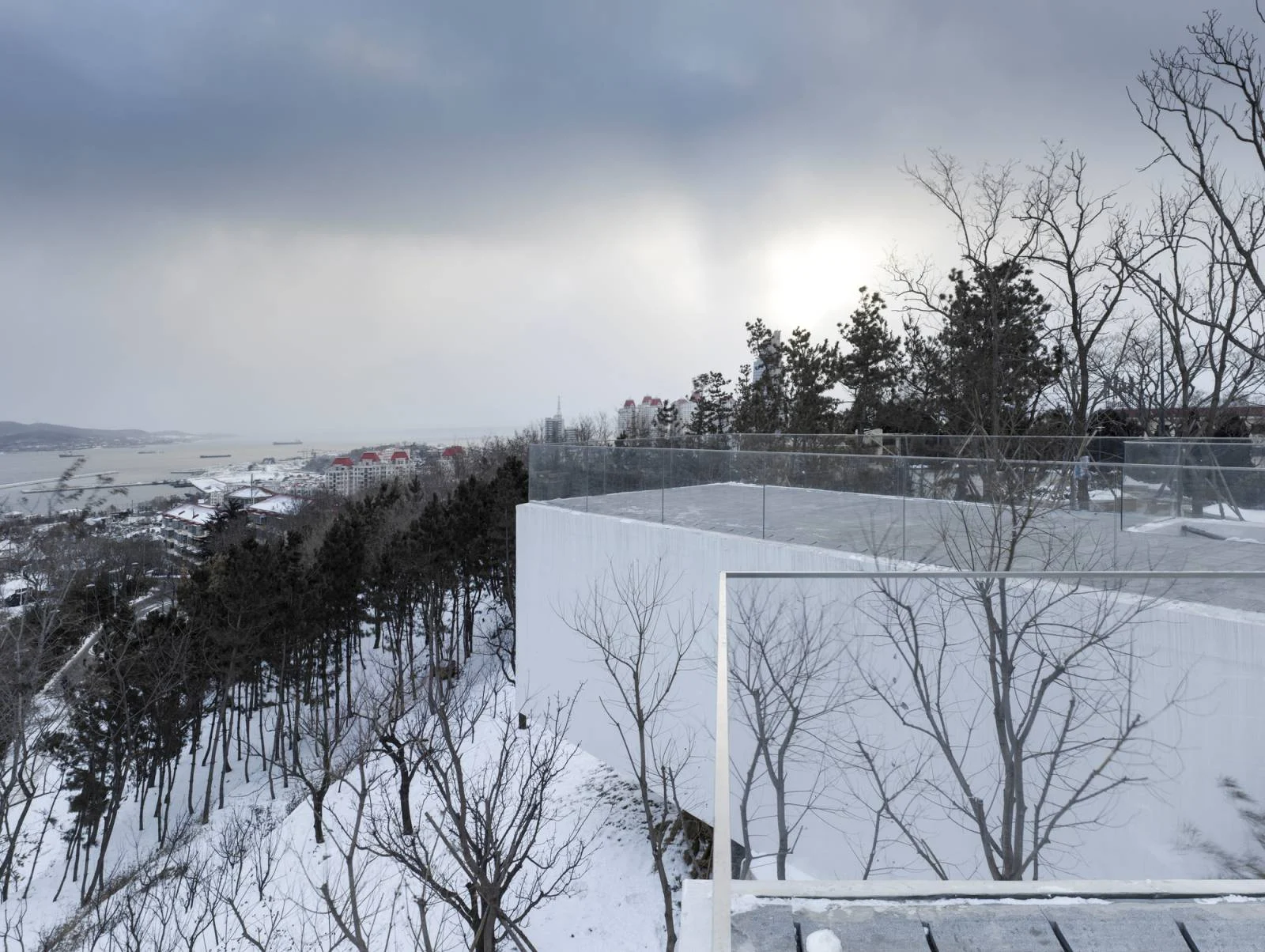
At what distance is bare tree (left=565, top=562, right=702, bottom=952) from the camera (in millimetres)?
10430

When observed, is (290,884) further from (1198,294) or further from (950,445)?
(1198,294)

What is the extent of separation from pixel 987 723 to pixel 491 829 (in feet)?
26.5

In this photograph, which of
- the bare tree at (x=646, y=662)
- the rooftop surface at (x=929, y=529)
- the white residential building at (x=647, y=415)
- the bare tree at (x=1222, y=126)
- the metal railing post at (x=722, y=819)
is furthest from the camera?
the white residential building at (x=647, y=415)

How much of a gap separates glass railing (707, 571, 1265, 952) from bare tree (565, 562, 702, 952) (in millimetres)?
7703

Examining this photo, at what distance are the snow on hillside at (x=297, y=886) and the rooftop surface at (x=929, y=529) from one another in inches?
190

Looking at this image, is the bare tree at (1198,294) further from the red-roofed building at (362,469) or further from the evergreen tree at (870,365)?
the red-roofed building at (362,469)

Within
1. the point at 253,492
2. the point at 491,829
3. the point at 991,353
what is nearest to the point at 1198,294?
the point at 991,353

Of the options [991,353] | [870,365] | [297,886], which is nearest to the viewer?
[991,353]

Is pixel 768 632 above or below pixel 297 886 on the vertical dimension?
above

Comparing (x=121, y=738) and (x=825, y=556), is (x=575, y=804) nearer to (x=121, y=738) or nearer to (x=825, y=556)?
(x=825, y=556)

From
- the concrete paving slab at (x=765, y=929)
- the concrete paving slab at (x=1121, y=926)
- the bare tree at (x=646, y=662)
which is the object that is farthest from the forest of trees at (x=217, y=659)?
the concrete paving slab at (x=1121, y=926)

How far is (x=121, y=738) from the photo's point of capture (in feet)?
60.5

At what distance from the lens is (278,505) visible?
47.4 m

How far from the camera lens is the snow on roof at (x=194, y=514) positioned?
37300mm
